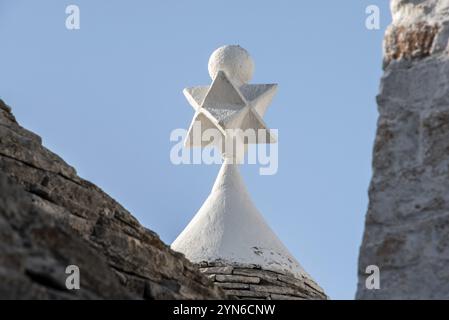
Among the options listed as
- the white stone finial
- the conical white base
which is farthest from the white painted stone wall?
the white stone finial

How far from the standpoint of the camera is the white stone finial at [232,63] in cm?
1006

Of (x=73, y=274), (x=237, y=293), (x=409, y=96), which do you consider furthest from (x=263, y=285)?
(x=73, y=274)

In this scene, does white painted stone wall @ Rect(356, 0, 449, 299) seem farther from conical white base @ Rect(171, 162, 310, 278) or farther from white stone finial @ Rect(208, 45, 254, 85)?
white stone finial @ Rect(208, 45, 254, 85)

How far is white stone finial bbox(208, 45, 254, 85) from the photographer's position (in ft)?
33.0

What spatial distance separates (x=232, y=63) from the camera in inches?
396

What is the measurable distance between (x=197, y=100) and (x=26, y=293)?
767cm

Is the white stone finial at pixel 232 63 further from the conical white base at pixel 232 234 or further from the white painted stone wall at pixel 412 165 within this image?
the white painted stone wall at pixel 412 165

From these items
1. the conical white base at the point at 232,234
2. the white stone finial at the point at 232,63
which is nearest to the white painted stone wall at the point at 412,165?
the conical white base at the point at 232,234

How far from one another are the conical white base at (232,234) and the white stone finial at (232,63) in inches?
34.4

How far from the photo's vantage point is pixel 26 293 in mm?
2498

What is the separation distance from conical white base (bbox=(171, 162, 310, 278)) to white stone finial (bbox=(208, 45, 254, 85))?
2.87 ft

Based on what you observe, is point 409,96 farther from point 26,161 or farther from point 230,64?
point 230,64
